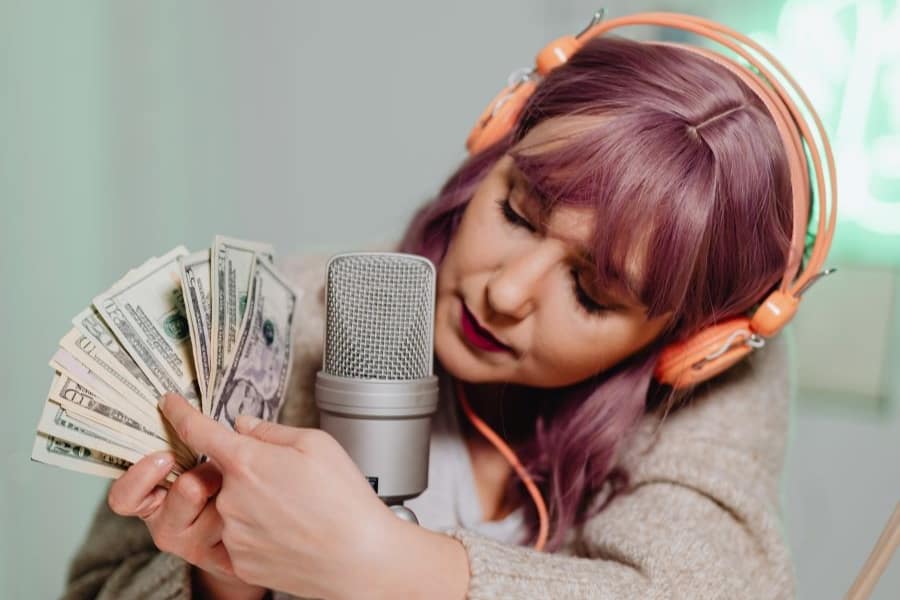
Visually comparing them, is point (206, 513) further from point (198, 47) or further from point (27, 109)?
point (198, 47)

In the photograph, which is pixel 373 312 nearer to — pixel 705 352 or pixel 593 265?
pixel 593 265

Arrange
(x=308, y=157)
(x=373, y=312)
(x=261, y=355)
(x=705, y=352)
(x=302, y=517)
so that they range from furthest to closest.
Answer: (x=308, y=157)
(x=705, y=352)
(x=261, y=355)
(x=373, y=312)
(x=302, y=517)

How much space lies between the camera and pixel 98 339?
2.27ft

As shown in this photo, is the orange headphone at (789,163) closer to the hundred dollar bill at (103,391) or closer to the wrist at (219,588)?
the wrist at (219,588)

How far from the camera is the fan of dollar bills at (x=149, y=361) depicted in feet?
2.24

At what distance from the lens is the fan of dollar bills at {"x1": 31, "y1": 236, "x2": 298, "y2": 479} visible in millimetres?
682

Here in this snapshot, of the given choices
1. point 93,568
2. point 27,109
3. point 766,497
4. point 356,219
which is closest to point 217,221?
point 356,219

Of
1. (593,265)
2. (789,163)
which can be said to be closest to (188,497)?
(593,265)

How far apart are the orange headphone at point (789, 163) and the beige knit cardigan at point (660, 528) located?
84 mm

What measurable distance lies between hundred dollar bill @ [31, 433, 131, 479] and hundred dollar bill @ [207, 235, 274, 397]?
10cm

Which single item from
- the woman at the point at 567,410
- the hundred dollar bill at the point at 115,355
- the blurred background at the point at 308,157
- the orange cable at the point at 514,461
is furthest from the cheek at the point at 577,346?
the blurred background at the point at 308,157

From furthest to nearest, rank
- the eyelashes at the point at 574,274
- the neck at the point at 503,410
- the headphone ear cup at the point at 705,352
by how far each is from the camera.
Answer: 1. the neck at the point at 503,410
2. the headphone ear cup at the point at 705,352
3. the eyelashes at the point at 574,274

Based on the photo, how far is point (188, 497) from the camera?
667mm

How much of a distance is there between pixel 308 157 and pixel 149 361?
1.09 metres
